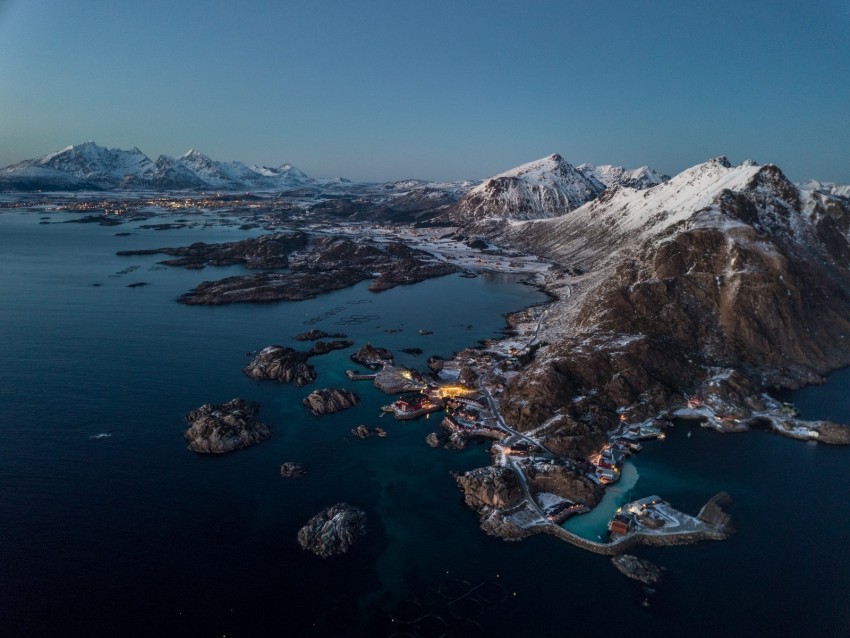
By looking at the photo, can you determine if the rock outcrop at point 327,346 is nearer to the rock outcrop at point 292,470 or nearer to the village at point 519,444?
the village at point 519,444

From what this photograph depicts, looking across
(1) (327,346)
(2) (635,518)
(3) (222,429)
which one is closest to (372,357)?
(1) (327,346)

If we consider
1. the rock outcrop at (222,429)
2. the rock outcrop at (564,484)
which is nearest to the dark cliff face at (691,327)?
the rock outcrop at (564,484)

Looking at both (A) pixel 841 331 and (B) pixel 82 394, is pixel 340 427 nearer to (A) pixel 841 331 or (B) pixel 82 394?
(B) pixel 82 394

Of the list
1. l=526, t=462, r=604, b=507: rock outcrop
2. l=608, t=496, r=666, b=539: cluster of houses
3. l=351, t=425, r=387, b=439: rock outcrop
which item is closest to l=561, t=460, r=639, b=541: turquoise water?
l=608, t=496, r=666, b=539: cluster of houses

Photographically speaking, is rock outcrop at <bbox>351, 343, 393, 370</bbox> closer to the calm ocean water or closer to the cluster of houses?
the calm ocean water

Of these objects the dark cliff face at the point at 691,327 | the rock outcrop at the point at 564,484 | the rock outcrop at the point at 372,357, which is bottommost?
the rock outcrop at the point at 564,484

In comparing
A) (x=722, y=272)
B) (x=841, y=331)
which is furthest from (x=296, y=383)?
(x=841, y=331)
